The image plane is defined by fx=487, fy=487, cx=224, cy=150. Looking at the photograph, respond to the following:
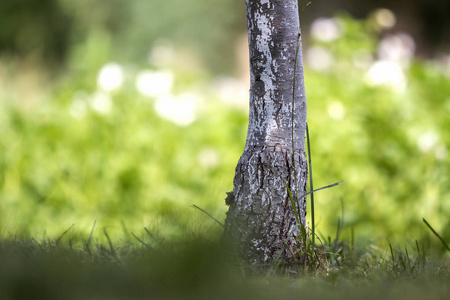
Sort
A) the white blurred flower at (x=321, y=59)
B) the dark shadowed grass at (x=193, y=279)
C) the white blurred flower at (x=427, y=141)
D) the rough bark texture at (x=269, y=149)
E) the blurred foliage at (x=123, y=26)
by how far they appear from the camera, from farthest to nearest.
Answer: the blurred foliage at (x=123, y=26), the white blurred flower at (x=321, y=59), the white blurred flower at (x=427, y=141), the rough bark texture at (x=269, y=149), the dark shadowed grass at (x=193, y=279)

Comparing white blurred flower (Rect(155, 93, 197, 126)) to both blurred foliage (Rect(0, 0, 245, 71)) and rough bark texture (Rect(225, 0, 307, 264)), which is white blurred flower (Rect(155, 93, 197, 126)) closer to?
rough bark texture (Rect(225, 0, 307, 264))

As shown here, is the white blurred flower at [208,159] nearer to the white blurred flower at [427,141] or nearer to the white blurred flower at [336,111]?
the white blurred flower at [336,111]

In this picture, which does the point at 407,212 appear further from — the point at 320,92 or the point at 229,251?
the point at 229,251

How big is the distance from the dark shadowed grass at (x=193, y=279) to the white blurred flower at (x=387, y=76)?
247 centimetres

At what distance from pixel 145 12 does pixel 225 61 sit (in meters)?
1.63

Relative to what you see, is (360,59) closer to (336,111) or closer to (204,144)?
(336,111)

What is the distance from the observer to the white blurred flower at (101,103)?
3.58 m

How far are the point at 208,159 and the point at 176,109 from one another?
51 cm

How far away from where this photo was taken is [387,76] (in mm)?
3441

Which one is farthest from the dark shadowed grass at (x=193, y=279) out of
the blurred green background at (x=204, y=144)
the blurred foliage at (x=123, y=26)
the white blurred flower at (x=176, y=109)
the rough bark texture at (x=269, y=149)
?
the blurred foliage at (x=123, y=26)

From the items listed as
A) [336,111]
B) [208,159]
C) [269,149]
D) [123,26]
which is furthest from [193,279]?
[123,26]

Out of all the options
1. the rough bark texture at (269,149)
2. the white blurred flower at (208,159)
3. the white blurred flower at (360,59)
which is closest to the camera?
the rough bark texture at (269,149)

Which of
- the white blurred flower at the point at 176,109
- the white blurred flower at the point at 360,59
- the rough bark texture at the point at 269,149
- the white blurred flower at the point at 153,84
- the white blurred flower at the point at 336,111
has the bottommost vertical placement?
the rough bark texture at the point at 269,149

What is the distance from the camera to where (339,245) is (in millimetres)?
1558
